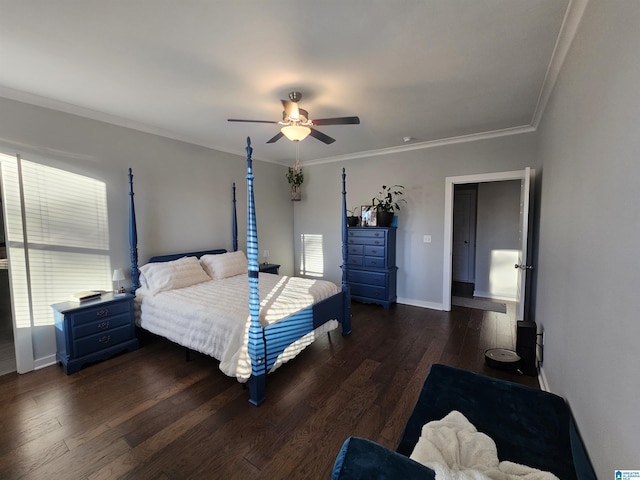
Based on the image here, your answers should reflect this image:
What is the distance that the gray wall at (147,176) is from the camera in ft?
8.95

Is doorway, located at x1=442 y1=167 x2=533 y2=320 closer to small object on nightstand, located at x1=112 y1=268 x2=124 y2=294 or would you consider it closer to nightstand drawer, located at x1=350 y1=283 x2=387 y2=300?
nightstand drawer, located at x1=350 y1=283 x2=387 y2=300

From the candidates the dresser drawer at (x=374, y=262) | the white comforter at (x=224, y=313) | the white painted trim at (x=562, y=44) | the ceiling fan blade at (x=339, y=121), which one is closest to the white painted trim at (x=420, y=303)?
the dresser drawer at (x=374, y=262)

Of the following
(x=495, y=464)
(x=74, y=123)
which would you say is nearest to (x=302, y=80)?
(x=74, y=123)

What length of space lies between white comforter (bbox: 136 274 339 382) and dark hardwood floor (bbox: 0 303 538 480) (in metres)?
0.28

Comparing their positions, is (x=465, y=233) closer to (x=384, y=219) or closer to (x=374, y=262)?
(x=384, y=219)

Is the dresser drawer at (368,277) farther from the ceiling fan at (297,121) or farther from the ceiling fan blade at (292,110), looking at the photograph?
the ceiling fan blade at (292,110)

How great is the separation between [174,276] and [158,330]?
0.65 m

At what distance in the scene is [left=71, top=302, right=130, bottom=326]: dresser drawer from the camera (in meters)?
2.68

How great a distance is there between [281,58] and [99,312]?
2952 mm

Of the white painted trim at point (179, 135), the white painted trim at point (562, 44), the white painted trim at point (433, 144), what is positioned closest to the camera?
the white painted trim at point (562, 44)

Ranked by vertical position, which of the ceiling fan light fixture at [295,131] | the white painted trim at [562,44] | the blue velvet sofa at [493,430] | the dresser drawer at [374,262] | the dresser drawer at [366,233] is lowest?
the blue velvet sofa at [493,430]

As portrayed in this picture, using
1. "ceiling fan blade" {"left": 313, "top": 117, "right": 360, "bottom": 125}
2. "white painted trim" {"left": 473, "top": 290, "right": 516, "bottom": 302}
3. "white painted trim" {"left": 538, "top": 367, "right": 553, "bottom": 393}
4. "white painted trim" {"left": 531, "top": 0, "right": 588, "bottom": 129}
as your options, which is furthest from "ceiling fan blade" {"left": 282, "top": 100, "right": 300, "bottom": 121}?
"white painted trim" {"left": 473, "top": 290, "right": 516, "bottom": 302}

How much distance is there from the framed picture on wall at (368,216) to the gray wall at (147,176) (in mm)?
1792

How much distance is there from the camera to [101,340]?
284 centimetres
